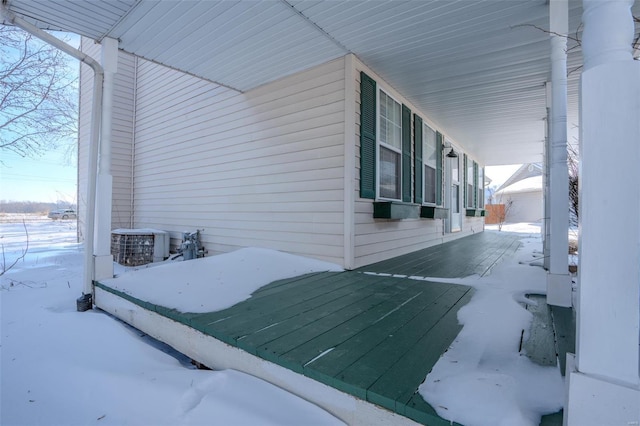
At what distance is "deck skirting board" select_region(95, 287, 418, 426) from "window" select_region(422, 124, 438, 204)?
15.2ft

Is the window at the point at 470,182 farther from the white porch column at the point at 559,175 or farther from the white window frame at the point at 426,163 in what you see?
the white porch column at the point at 559,175

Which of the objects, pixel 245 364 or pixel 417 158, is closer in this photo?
pixel 245 364

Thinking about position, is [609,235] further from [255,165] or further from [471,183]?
[471,183]

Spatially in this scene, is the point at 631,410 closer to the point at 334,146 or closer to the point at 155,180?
the point at 334,146

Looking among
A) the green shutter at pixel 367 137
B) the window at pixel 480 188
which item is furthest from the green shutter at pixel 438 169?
the window at pixel 480 188

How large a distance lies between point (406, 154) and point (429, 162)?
1232 millimetres

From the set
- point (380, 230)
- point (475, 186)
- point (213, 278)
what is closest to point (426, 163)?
point (380, 230)

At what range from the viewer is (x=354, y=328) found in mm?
1783

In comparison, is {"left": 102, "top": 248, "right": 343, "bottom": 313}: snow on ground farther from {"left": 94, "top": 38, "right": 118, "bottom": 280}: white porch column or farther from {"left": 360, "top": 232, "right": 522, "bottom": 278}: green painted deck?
{"left": 360, "top": 232, "right": 522, "bottom": 278}: green painted deck

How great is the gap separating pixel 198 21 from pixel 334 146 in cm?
182

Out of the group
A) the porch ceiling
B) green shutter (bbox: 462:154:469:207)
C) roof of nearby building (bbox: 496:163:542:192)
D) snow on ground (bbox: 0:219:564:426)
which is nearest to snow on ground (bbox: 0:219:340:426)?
snow on ground (bbox: 0:219:564:426)

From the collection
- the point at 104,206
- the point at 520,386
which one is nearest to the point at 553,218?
the point at 520,386

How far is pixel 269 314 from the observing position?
80.3 inches

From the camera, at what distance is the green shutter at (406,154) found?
4662 millimetres
